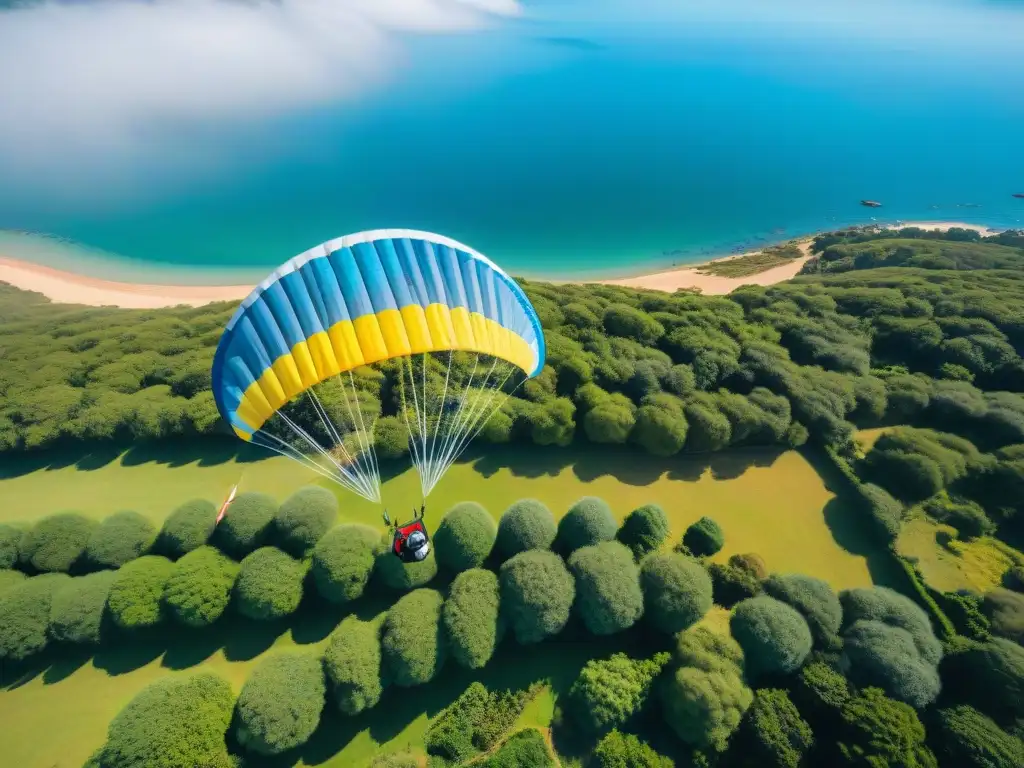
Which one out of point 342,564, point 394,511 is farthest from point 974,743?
point 394,511

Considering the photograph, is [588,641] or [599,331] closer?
[588,641]

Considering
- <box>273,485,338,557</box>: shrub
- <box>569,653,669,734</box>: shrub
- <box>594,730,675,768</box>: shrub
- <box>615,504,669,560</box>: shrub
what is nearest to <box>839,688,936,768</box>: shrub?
<box>594,730,675,768</box>: shrub

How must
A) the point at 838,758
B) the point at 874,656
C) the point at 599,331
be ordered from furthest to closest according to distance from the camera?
the point at 599,331 → the point at 874,656 → the point at 838,758

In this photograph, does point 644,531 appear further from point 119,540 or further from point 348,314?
point 119,540

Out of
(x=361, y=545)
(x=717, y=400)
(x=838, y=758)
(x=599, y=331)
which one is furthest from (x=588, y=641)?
(x=599, y=331)

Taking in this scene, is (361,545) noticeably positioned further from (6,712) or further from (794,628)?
(794,628)

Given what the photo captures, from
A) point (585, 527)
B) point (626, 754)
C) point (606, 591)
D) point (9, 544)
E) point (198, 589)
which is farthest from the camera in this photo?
point (585, 527)

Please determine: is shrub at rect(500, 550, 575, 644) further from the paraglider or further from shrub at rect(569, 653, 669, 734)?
the paraglider
